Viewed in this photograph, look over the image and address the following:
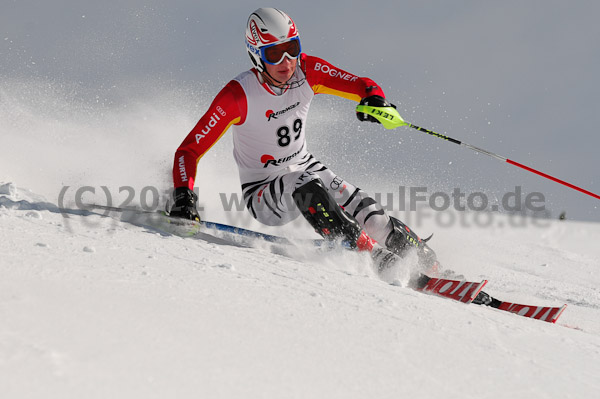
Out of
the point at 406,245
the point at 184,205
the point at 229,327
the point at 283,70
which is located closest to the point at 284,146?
the point at 283,70

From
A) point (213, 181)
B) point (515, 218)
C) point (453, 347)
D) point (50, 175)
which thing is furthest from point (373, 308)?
point (515, 218)

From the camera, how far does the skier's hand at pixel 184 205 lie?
3.42 m

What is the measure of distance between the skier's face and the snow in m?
1.38

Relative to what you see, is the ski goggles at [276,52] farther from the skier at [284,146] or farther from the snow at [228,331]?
the snow at [228,331]

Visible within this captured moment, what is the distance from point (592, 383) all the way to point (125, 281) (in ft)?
5.88

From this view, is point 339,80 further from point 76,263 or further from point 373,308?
point 76,263

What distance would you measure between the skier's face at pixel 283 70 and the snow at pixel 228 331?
4.52 ft

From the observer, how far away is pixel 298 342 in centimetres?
185

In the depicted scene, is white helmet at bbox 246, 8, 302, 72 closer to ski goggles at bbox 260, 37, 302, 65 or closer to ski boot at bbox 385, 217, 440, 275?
ski goggles at bbox 260, 37, 302, 65

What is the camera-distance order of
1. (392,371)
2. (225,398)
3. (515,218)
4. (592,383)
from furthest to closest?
(515,218) < (592,383) < (392,371) < (225,398)

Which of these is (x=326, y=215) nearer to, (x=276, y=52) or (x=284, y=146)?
(x=284, y=146)

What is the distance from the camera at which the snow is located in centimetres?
149

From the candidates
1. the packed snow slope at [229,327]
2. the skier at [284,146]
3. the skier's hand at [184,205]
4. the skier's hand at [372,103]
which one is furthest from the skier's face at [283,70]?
the packed snow slope at [229,327]

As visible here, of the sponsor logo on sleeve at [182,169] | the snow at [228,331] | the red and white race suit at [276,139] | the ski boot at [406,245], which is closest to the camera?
the snow at [228,331]
